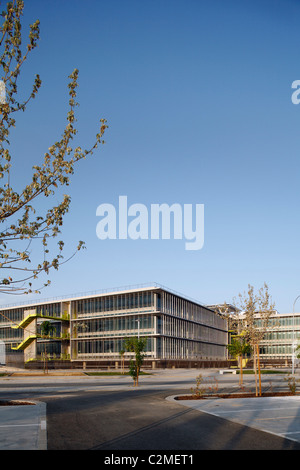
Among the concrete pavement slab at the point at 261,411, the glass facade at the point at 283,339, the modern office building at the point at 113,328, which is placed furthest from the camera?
the glass facade at the point at 283,339

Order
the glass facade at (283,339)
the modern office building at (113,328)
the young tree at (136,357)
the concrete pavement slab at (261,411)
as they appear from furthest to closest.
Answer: the glass facade at (283,339), the modern office building at (113,328), the young tree at (136,357), the concrete pavement slab at (261,411)

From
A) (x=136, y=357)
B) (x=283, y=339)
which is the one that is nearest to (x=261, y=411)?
(x=136, y=357)

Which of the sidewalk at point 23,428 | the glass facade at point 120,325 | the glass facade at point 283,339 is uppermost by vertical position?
the sidewalk at point 23,428

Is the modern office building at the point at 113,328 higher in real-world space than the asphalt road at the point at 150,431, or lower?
lower

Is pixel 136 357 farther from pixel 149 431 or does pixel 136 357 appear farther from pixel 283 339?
pixel 283 339

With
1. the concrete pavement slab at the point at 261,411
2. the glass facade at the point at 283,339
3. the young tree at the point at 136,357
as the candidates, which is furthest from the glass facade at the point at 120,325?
the concrete pavement slab at the point at 261,411

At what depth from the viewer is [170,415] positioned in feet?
49.9

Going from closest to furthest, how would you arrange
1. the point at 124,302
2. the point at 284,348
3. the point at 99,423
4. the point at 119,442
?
1. the point at 119,442
2. the point at 99,423
3. the point at 124,302
4. the point at 284,348

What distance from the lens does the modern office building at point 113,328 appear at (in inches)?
2758

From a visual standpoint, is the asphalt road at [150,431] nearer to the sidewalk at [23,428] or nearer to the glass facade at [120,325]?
the sidewalk at [23,428]

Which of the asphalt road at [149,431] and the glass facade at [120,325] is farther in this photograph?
the glass facade at [120,325]
